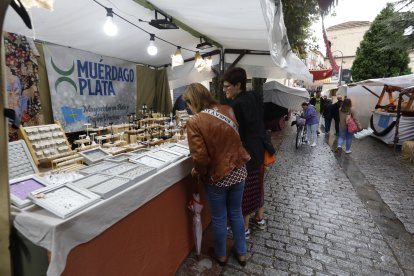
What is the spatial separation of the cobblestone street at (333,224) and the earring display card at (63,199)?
1625 mm

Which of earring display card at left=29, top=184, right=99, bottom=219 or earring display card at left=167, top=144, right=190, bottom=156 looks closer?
earring display card at left=29, top=184, right=99, bottom=219

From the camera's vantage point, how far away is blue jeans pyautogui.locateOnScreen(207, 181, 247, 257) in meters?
2.67

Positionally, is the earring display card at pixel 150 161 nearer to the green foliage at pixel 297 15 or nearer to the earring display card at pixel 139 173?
the earring display card at pixel 139 173

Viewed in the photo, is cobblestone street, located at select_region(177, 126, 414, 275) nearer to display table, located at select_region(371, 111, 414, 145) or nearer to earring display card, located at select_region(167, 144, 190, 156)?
earring display card, located at select_region(167, 144, 190, 156)

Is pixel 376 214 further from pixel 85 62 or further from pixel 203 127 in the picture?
pixel 85 62

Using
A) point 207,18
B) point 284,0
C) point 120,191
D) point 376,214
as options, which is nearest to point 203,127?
point 120,191

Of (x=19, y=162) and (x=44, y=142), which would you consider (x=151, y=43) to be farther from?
(x=19, y=162)

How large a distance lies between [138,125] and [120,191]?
15.4ft

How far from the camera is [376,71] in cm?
2000

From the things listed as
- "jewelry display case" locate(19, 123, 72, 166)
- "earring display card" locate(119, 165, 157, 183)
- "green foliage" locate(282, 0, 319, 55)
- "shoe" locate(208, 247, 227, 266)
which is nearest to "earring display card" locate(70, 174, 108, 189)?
"earring display card" locate(119, 165, 157, 183)

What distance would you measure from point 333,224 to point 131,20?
5.03m

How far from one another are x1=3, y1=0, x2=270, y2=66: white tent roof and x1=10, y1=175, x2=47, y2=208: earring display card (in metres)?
2.90

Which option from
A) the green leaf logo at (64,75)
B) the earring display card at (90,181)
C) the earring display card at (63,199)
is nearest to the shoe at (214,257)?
the earring display card at (90,181)

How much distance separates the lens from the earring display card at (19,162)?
106 inches
